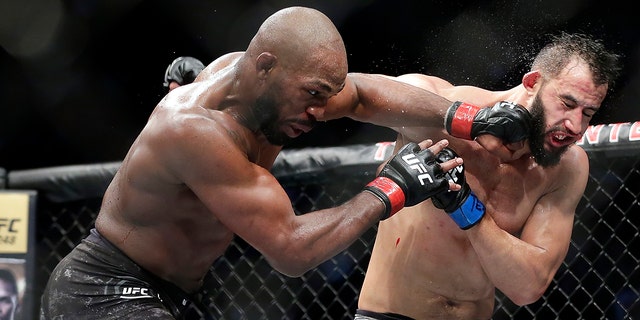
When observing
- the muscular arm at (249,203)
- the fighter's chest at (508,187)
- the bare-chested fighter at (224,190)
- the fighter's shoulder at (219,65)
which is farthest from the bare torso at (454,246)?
the fighter's shoulder at (219,65)

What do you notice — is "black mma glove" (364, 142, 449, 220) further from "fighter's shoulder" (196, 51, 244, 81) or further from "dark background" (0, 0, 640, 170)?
"dark background" (0, 0, 640, 170)

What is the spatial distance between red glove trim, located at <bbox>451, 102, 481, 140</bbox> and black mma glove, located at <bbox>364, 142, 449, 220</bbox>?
17cm

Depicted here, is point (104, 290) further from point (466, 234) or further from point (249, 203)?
point (466, 234)

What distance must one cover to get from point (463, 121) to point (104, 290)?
90cm

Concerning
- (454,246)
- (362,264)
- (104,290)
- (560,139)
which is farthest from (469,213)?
(362,264)

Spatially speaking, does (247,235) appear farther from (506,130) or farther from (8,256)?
(8,256)

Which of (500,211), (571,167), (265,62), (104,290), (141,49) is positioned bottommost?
(141,49)

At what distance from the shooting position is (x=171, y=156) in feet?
5.81

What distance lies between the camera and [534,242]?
2.15m

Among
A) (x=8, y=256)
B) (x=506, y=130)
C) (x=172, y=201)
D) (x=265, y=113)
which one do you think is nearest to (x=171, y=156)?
(x=172, y=201)

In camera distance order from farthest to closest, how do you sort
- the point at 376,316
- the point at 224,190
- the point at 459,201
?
the point at 376,316, the point at 459,201, the point at 224,190

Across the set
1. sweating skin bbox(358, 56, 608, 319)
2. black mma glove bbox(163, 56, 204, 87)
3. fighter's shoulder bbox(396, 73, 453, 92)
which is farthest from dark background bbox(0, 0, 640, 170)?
sweating skin bbox(358, 56, 608, 319)

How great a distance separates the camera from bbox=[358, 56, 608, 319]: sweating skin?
211 cm

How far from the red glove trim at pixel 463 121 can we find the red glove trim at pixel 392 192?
282 millimetres
